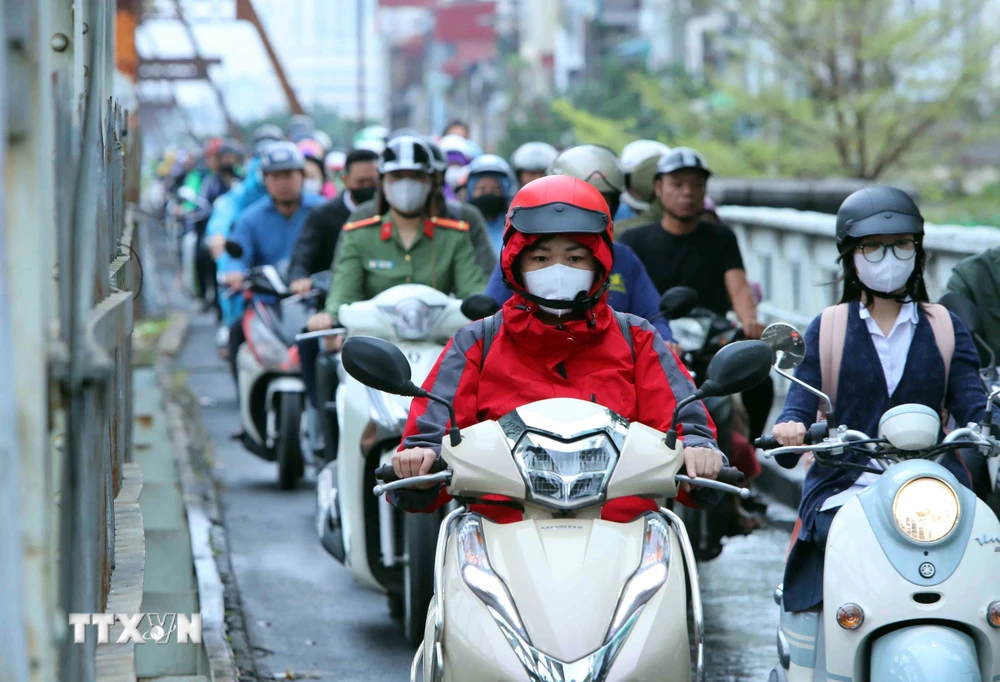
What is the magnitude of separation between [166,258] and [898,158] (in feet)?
52.5

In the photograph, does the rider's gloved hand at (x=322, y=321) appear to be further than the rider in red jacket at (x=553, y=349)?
Yes

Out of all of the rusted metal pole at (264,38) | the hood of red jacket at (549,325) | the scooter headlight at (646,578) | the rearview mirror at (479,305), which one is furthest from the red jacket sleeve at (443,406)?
the rusted metal pole at (264,38)

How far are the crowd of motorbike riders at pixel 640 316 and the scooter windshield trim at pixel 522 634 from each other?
0.90 feet

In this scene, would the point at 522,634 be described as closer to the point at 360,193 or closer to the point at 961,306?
the point at 961,306

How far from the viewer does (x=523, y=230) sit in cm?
446

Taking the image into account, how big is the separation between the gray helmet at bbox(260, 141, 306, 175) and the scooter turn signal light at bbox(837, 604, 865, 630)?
709 centimetres

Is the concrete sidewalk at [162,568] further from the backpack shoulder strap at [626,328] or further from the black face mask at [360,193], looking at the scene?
the black face mask at [360,193]

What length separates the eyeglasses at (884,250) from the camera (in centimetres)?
491

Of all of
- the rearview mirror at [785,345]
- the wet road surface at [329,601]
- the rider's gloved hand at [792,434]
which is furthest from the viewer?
the wet road surface at [329,601]

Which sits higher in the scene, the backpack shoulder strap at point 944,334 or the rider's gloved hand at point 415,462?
the backpack shoulder strap at point 944,334

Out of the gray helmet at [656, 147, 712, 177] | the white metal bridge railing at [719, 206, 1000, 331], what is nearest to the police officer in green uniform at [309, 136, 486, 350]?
the gray helmet at [656, 147, 712, 177]

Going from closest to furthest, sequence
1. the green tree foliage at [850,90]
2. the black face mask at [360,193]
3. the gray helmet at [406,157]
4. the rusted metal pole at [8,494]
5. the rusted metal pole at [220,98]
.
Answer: the rusted metal pole at [8,494]
the gray helmet at [406,157]
the black face mask at [360,193]
the green tree foliage at [850,90]
the rusted metal pole at [220,98]

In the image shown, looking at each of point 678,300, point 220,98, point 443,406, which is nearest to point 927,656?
point 443,406

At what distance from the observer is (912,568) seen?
423 centimetres
